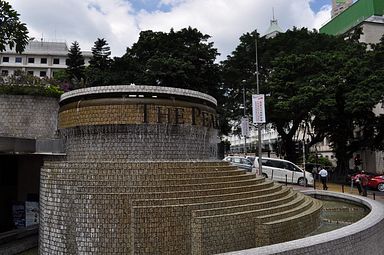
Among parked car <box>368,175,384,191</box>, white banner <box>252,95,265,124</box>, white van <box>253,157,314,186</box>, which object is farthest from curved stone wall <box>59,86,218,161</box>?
parked car <box>368,175,384,191</box>

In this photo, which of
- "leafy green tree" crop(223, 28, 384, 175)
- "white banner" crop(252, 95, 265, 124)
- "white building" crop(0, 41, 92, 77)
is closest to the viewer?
"white banner" crop(252, 95, 265, 124)

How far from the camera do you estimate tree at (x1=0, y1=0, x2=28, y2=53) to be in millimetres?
9422

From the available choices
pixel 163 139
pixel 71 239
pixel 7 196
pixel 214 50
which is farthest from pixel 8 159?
pixel 214 50

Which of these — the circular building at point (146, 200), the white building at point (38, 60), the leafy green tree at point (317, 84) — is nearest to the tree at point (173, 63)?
the leafy green tree at point (317, 84)

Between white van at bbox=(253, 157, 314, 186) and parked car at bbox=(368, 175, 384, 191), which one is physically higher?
white van at bbox=(253, 157, 314, 186)

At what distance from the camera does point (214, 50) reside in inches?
1245

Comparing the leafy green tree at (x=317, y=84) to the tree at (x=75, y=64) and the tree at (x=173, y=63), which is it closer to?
→ the tree at (x=173, y=63)

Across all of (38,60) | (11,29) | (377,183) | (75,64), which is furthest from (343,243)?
(38,60)

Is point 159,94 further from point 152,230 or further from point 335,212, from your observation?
point 335,212

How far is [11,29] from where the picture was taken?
9641 mm

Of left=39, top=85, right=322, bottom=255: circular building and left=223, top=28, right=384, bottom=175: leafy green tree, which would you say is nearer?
left=39, top=85, right=322, bottom=255: circular building

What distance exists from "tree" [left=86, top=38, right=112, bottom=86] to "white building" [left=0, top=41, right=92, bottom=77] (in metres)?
24.4

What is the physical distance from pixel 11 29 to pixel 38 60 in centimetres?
5965

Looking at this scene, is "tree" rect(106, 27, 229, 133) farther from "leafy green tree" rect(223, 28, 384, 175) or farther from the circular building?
the circular building
